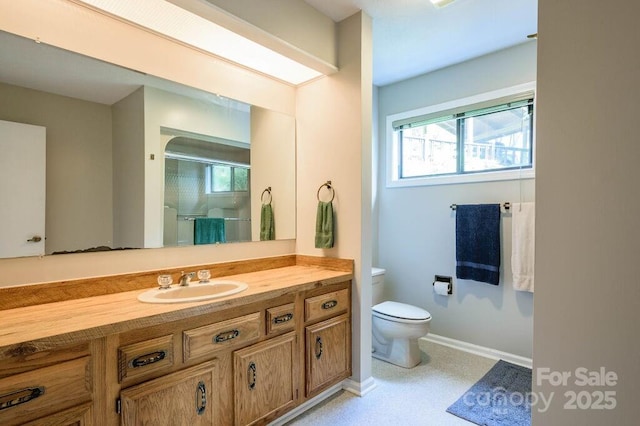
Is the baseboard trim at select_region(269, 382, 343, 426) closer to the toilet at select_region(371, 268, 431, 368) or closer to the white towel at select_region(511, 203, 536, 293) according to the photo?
the toilet at select_region(371, 268, 431, 368)

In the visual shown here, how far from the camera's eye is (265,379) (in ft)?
5.66

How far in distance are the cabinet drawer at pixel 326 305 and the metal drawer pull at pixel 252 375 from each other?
414mm

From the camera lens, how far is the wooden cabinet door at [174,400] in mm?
1268

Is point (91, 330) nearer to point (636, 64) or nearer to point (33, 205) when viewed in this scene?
point (33, 205)

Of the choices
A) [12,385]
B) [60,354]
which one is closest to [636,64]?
[60,354]

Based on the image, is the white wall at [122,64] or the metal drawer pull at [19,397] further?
the white wall at [122,64]

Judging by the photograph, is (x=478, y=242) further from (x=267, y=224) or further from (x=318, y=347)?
(x=267, y=224)

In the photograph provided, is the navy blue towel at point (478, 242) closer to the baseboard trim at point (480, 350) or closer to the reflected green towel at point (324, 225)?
the baseboard trim at point (480, 350)

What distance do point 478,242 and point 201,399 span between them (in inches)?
94.8

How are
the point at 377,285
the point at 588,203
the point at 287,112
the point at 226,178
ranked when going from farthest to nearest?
the point at 377,285 → the point at 287,112 → the point at 226,178 → the point at 588,203

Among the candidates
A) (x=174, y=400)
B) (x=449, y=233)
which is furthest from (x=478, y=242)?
(x=174, y=400)

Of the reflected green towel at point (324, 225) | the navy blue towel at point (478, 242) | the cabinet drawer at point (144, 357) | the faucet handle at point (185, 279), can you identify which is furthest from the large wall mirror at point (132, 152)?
the navy blue towel at point (478, 242)

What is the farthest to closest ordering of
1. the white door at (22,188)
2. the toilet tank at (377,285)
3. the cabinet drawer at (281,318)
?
1. the toilet tank at (377,285)
2. the cabinet drawer at (281,318)
3. the white door at (22,188)

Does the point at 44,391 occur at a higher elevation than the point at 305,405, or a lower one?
higher
